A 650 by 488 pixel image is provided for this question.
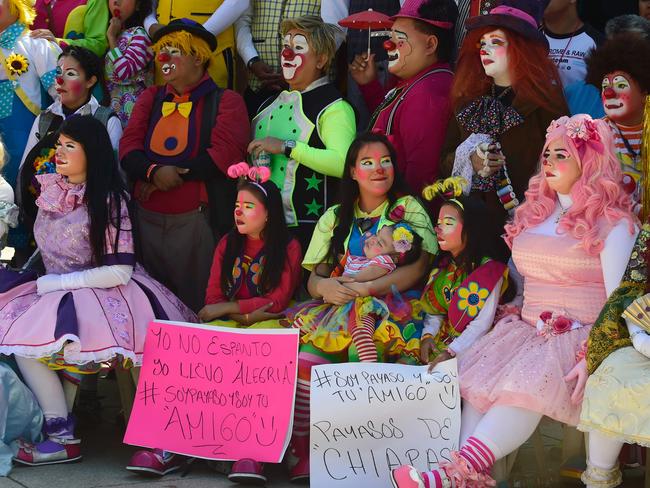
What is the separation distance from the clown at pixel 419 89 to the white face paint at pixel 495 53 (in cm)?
38

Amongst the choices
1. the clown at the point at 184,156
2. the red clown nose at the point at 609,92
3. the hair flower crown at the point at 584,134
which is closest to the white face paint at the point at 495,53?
the red clown nose at the point at 609,92

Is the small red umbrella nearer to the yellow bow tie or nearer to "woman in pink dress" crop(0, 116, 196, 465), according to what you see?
the yellow bow tie

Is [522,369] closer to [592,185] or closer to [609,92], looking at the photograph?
[592,185]

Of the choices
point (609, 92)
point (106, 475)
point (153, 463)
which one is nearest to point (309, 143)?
point (609, 92)

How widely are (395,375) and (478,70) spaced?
1.66m

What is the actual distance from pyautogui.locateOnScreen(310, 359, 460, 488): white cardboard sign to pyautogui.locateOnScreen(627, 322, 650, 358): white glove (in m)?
0.82

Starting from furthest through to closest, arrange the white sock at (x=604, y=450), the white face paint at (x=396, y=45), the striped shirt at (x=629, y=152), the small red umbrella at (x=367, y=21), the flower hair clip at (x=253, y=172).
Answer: the small red umbrella at (x=367, y=21) < the white face paint at (x=396, y=45) < the flower hair clip at (x=253, y=172) < the striped shirt at (x=629, y=152) < the white sock at (x=604, y=450)

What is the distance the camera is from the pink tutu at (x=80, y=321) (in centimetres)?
557

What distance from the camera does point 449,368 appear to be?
5109 mm

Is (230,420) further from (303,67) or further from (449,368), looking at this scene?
(303,67)

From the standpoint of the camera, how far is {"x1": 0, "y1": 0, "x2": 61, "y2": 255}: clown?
24.0 ft

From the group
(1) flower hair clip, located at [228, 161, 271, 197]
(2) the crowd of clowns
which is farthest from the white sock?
(1) flower hair clip, located at [228, 161, 271, 197]

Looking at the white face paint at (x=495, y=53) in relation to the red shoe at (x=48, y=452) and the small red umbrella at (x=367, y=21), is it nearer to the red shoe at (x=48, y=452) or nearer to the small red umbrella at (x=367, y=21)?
the small red umbrella at (x=367, y=21)

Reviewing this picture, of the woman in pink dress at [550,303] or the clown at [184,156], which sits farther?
the clown at [184,156]
